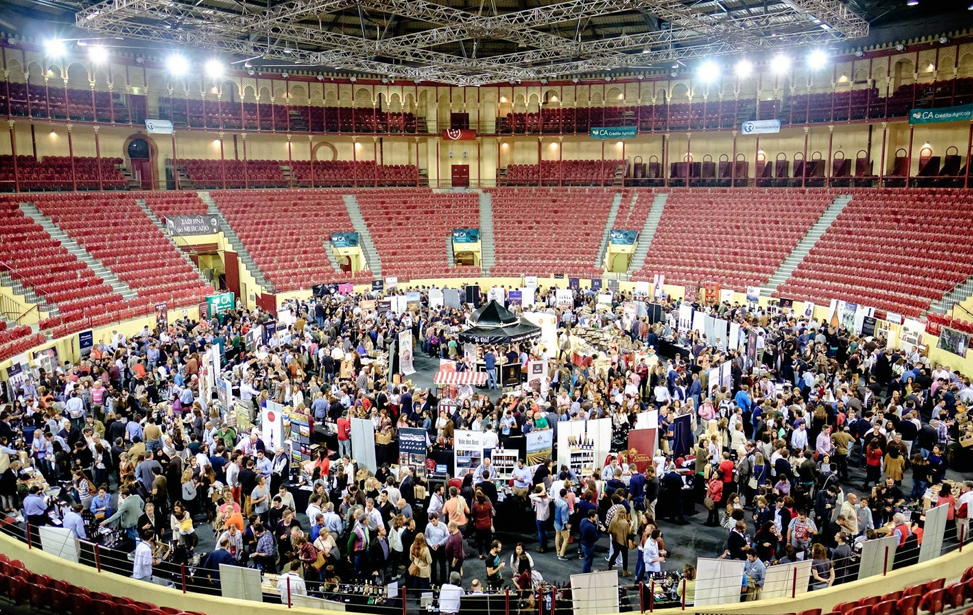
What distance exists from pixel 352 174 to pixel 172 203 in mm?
11752

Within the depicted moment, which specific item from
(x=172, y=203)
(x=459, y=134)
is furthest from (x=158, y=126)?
(x=459, y=134)

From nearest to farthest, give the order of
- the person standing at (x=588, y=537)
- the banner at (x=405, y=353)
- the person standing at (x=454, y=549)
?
1. the person standing at (x=454, y=549)
2. the person standing at (x=588, y=537)
3. the banner at (x=405, y=353)

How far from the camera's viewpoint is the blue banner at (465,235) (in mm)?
41031

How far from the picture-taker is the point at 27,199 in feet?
104

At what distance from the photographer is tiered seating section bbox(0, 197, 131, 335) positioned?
2573cm


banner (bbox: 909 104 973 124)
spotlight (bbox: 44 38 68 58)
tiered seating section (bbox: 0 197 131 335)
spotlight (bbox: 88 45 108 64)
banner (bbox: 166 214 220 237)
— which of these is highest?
spotlight (bbox: 88 45 108 64)

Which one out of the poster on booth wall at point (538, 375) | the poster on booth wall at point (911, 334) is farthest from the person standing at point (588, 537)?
the poster on booth wall at point (911, 334)

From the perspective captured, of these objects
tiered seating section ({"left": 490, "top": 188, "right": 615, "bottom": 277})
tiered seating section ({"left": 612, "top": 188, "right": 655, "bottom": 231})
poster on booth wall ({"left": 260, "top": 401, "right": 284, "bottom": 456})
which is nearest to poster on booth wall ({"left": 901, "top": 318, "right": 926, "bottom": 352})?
tiered seating section ({"left": 490, "top": 188, "right": 615, "bottom": 277})

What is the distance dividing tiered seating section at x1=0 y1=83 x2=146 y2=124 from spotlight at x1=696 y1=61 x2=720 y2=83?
95.4ft

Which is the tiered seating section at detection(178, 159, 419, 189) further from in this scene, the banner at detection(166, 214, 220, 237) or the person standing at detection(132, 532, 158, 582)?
the person standing at detection(132, 532, 158, 582)

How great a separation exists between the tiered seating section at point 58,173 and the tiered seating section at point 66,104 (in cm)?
231

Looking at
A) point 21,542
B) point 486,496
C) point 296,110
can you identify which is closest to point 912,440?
point 486,496

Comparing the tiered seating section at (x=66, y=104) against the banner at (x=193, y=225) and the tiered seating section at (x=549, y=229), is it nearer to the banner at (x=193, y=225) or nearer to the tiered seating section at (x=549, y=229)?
the banner at (x=193, y=225)

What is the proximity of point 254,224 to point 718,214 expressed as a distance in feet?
80.4
